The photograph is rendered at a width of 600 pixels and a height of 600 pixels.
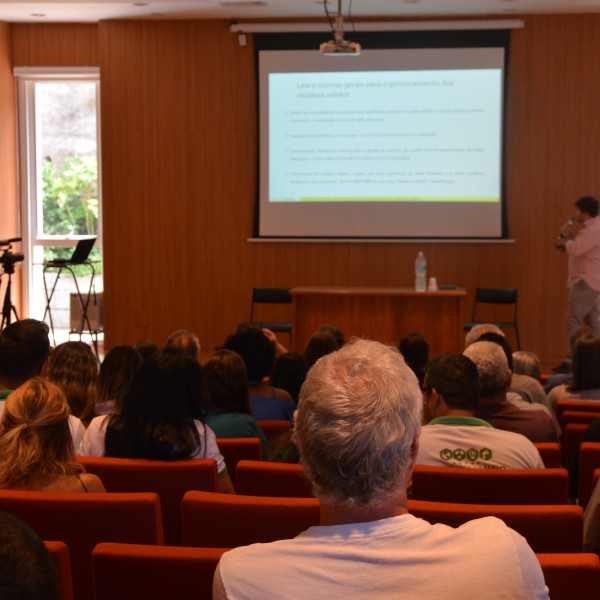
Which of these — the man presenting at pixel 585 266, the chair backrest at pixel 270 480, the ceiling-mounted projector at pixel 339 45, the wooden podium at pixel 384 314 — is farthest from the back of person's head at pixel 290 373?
the man presenting at pixel 585 266

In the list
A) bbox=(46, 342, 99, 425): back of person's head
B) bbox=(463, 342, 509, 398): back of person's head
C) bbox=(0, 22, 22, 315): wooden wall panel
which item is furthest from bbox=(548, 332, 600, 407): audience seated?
bbox=(0, 22, 22, 315): wooden wall panel

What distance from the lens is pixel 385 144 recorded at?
9570 millimetres

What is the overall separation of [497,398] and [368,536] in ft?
8.25

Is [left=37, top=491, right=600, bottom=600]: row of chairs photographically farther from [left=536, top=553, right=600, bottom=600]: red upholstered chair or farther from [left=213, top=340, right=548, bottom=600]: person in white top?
[left=213, top=340, right=548, bottom=600]: person in white top

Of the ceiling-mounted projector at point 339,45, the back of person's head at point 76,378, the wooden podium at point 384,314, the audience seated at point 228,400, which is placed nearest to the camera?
the audience seated at point 228,400

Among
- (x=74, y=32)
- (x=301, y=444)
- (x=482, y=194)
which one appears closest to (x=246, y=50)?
(x=74, y=32)

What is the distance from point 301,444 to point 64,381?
94.7 inches

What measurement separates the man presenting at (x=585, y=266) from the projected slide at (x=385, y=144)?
3.43ft

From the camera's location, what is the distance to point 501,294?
9.05 metres

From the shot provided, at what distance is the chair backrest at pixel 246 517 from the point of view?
2209 millimetres

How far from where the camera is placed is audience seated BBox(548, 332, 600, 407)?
4434mm

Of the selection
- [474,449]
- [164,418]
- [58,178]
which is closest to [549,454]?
[474,449]

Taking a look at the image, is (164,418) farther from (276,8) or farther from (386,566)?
(276,8)

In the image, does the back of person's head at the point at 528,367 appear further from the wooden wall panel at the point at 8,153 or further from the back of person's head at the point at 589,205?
the wooden wall panel at the point at 8,153
